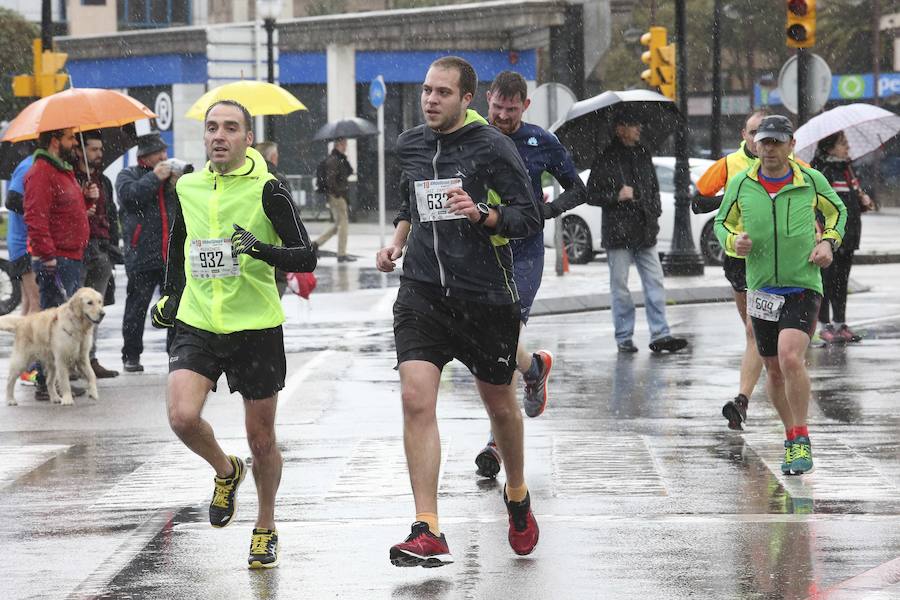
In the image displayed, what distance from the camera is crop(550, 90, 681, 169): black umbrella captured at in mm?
13617

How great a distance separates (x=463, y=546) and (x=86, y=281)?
6.98 meters

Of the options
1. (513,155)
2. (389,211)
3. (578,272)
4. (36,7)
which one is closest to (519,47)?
(389,211)

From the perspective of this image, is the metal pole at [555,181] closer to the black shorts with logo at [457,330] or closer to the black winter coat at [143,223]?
the black winter coat at [143,223]

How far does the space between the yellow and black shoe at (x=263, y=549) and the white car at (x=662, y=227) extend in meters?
18.8

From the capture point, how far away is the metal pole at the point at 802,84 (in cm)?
1995

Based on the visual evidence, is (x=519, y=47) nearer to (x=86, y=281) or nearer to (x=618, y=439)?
(x=86, y=281)

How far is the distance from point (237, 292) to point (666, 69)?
1853 centimetres

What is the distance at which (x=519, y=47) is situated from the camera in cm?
4200

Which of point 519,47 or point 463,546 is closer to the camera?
point 463,546

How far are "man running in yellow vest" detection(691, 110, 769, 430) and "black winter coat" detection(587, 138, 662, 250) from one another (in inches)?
117

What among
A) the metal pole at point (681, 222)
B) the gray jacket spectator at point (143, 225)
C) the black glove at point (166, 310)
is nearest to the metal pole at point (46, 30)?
the metal pole at point (681, 222)

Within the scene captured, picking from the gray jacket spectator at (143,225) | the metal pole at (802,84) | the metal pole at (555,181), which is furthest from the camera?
the metal pole at (555,181)

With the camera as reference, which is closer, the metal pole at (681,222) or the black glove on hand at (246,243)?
the black glove on hand at (246,243)

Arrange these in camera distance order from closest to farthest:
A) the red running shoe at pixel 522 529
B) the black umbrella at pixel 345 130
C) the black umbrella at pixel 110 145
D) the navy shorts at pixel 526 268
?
the red running shoe at pixel 522 529 < the navy shorts at pixel 526 268 < the black umbrella at pixel 110 145 < the black umbrella at pixel 345 130
